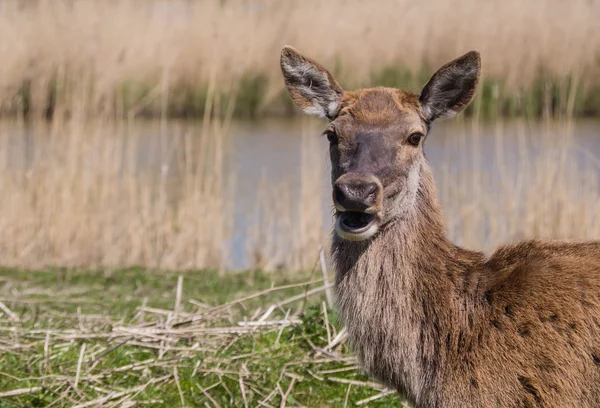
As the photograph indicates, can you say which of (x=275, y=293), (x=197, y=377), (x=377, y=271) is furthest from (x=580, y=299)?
(x=275, y=293)

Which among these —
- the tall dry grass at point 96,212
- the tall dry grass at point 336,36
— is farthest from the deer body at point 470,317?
the tall dry grass at point 336,36

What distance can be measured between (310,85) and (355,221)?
120 centimetres

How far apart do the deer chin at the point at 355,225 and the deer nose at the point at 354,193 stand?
0.14 m

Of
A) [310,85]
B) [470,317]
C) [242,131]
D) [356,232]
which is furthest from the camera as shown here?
[242,131]

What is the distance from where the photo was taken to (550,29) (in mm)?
20234

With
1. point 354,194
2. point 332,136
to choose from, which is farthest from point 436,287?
point 332,136

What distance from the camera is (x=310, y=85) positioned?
5.89 meters

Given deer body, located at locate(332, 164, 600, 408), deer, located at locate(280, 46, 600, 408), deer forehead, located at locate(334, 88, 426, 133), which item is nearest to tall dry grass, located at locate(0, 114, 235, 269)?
deer forehead, located at locate(334, 88, 426, 133)

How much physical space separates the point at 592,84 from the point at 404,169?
59.2 feet

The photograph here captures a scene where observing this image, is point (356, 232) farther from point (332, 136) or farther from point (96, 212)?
point (96, 212)

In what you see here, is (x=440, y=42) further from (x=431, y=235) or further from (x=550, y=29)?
(x=431, y=235)

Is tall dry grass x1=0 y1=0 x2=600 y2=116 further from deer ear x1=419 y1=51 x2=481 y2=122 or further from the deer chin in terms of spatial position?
the deer chin

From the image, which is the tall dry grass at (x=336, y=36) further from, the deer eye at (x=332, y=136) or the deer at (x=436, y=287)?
Result: the deer at (x=436, y=287)

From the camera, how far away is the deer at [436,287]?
493 cm
